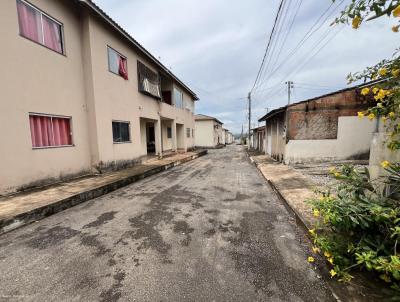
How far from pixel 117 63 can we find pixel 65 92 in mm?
3183

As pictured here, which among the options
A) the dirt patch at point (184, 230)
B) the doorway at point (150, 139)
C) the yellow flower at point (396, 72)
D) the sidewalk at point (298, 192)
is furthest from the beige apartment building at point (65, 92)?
the yellow flower at point (396, 72)

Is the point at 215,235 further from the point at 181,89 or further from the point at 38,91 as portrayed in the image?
the point at 181,89

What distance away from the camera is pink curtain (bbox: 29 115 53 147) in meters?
5.94

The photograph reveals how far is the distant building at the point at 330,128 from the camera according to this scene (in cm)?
966

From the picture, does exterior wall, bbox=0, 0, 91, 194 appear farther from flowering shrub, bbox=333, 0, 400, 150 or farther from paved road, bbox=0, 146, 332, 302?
flowering shrub, bbox=333, 0, 400, 150

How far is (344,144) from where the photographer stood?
390 inches

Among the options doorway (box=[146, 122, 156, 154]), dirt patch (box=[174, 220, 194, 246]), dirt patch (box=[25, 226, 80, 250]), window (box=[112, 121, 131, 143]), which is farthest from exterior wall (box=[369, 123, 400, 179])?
doorway (box=[146, 122, 156, 154])

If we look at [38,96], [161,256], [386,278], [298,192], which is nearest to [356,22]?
[386,278]

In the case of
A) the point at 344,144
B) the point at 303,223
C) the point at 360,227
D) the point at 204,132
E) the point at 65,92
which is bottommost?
the point at 303,223

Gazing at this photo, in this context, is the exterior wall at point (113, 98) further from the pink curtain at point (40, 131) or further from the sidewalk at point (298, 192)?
the sidewalk at point (298, 192)

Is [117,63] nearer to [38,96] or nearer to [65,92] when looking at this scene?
[65,92]

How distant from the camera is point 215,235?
3.52m

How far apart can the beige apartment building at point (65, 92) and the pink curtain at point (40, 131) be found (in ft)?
0.09

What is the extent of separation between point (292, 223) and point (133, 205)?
3.74 m
